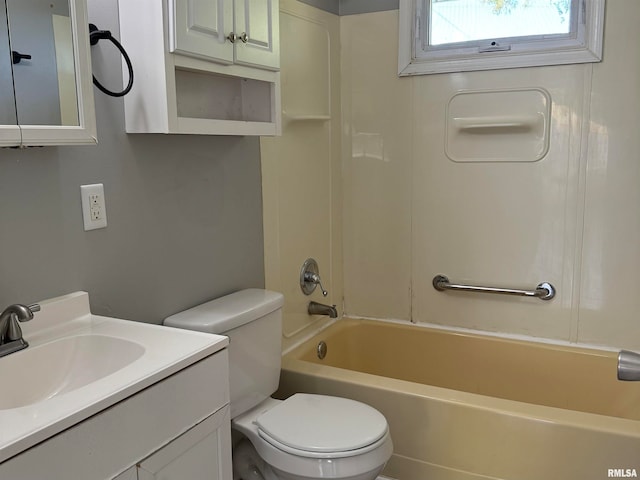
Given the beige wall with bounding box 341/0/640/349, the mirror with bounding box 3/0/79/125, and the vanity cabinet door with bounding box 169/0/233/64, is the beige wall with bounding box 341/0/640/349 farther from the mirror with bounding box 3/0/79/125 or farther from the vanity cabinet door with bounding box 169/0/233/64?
the mirror with bounding box 3/0/79/125

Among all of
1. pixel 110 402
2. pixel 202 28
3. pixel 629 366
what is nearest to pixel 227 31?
pixel 202 28

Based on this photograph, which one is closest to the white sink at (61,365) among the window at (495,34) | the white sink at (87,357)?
the white sink at (87,357)

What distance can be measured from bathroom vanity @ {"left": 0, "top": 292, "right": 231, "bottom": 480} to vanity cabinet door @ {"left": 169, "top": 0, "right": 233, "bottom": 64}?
71cm

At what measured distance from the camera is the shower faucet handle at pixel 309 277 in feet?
8.54

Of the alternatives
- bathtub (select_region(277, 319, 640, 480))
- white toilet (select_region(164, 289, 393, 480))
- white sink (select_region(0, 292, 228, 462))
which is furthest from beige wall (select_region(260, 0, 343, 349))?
white sink (select_region(0, 292, 228, 462))

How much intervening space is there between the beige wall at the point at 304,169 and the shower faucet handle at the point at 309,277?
0.02 metres

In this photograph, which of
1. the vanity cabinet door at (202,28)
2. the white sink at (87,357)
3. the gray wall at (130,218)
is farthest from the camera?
the vanity cabinet door at (202,28)

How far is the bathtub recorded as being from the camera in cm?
185

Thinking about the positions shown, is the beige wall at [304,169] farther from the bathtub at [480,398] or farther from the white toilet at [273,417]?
the white toilet at [273,417]

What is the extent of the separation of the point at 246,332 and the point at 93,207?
0.61 metres

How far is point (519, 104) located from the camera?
8.18 feet

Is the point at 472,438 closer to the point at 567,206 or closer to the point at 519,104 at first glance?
the point at 567,206

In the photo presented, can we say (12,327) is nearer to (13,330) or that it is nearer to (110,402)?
(13,330)

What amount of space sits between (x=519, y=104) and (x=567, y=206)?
474 mm
